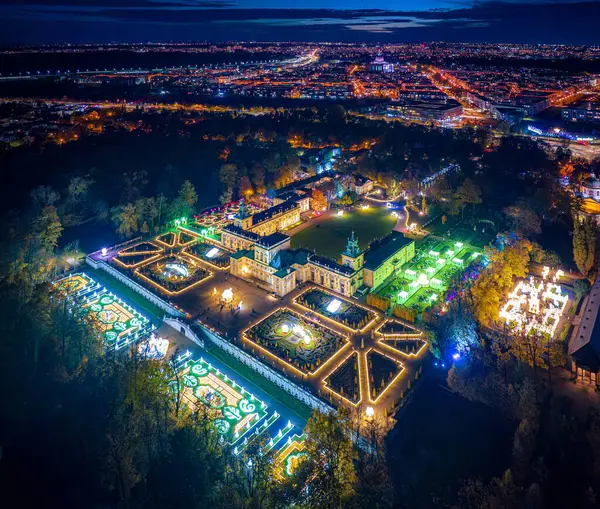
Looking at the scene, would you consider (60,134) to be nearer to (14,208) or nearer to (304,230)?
(14,208)

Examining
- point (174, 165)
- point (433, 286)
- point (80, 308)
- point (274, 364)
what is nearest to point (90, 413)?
point (274, 364)

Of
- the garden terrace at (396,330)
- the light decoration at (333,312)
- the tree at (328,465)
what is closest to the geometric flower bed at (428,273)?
the garden terrace at (396,330)

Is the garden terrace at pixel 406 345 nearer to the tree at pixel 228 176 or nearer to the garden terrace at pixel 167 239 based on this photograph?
the garden terrace at pixel 167 239

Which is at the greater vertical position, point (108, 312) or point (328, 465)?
point (328, 465)

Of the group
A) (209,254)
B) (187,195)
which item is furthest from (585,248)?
(187,195)

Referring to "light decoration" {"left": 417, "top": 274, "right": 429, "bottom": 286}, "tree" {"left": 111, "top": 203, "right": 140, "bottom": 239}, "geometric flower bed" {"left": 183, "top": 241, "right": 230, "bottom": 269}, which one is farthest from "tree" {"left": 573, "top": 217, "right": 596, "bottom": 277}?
"tree" {"left": 111, "top": 203, "right": 140, "bottom": 239}

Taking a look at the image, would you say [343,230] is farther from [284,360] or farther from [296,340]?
[284,360]
